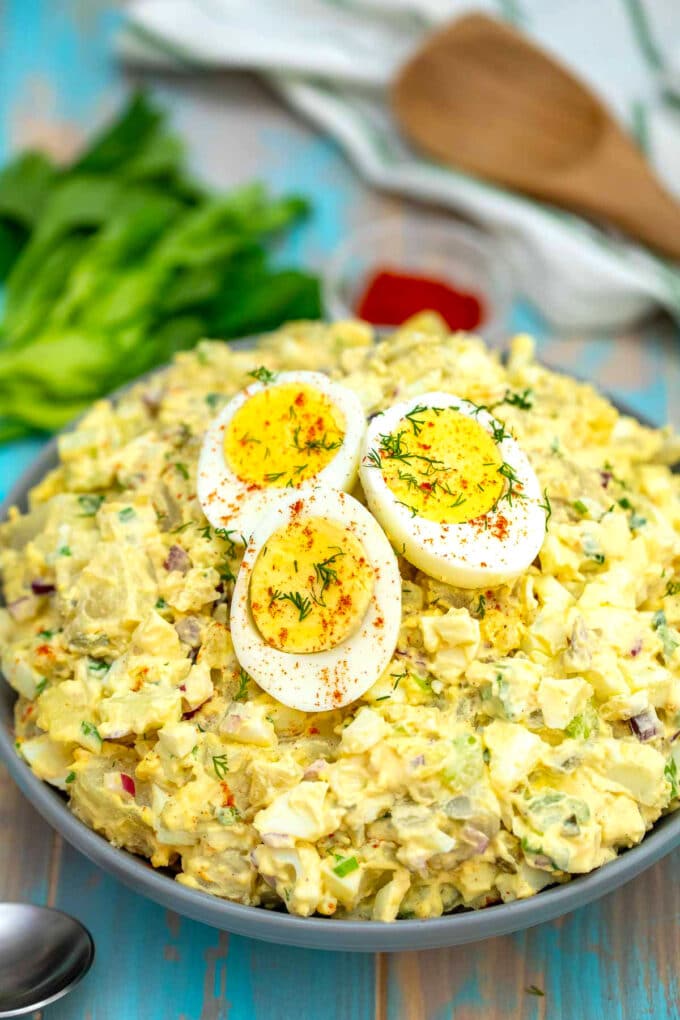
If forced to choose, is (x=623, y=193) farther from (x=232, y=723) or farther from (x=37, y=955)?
(x=37, y=955)

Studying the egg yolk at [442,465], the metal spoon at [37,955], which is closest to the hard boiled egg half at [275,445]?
the egg yolk at [442,465]

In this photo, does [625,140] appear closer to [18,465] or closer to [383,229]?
[383,229]

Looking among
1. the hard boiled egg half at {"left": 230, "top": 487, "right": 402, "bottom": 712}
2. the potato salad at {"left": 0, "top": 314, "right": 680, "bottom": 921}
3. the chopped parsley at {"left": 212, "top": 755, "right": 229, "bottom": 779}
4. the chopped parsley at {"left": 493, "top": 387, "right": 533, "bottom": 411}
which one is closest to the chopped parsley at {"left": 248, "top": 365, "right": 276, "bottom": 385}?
the potato salad at {"left": 0, "top": 314, "right": 680, "bottom": 921}

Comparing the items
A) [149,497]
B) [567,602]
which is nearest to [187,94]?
[149,497]

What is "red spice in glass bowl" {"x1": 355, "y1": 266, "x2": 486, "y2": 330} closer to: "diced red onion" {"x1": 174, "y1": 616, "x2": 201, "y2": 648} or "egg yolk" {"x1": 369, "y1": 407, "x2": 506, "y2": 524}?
"egg yolk" {"x1": 369, "y1": 407, "x2": 506, "y2": 524}

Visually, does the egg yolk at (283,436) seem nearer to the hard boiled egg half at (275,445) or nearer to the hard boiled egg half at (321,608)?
the hard boiled egg half at (275,445)

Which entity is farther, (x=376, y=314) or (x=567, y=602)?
(x=376, y=314)
